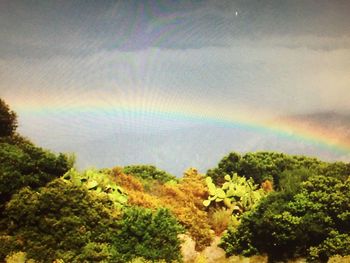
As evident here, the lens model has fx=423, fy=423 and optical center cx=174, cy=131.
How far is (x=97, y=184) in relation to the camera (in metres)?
14.8

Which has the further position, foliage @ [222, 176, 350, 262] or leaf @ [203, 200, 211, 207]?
leaf @ [203, 200, 211, 207]

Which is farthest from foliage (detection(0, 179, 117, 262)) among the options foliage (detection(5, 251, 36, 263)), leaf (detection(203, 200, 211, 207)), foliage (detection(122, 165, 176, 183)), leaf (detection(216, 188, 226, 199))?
foliage (detection(122, 165, 176, 183))

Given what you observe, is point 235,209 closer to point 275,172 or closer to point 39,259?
point 39,259

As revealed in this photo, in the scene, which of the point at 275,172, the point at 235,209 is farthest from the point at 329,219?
the point at 275,172

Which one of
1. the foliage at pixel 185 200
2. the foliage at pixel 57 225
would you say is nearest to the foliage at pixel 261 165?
the foliage at pixel 185 200

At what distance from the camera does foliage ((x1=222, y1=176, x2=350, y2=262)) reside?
1276 centimetres

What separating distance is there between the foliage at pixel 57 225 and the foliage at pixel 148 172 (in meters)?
15.3

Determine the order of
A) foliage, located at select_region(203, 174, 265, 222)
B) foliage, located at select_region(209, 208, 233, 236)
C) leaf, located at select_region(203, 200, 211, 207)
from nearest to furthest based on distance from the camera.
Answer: foliage, located at select_region(209, 208, 233, 236) < leaf, located at select_region(203, 200, 211, 207) < foliage, located at select_region(203, 174, 265, 222)

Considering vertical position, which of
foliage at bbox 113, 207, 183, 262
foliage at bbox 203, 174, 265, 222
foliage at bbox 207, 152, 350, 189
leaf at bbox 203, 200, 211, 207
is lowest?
foliage at bbox 113, 207, 183, 262

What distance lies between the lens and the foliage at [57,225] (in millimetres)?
11741

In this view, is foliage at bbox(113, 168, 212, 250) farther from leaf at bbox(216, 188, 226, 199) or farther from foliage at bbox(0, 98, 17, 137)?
foliage at bbox(0, 98, 17, 137)

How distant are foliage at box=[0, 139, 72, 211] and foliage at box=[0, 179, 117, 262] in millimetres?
485

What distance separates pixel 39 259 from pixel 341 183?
9650 millimetres

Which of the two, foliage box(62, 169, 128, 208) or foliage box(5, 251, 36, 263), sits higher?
foliage box(62, 169, 128, 208)
